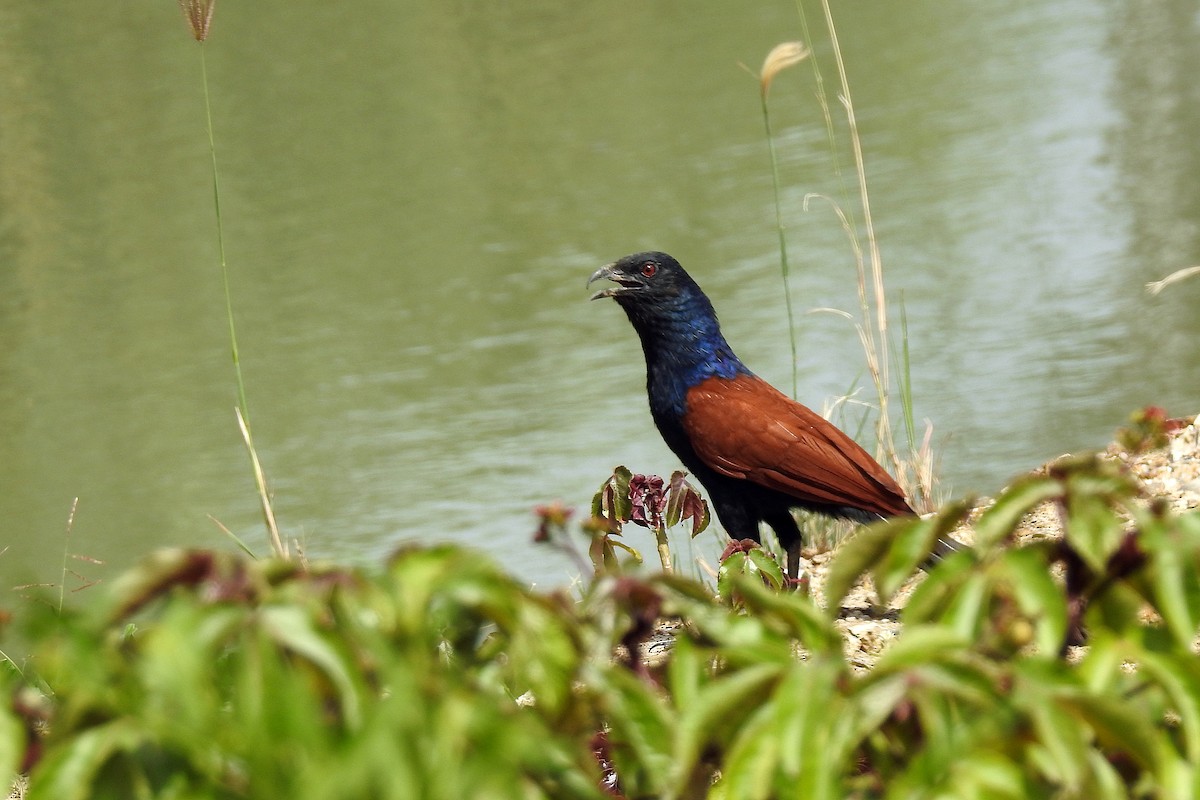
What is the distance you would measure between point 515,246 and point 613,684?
319 inches

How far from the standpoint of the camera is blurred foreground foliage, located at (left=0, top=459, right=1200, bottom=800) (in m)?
1.15

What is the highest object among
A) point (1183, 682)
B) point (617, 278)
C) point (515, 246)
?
point (1183, 682)

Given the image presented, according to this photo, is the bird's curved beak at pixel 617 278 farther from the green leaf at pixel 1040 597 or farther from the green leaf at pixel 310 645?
the green leaf at pixel 310 645

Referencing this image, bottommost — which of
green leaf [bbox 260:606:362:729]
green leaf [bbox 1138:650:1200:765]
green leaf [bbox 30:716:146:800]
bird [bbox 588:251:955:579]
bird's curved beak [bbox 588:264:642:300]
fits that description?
bird [bbox 588:251:955:579]

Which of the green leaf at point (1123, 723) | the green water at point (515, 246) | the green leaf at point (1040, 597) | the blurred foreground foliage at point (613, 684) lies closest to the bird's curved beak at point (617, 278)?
the green water at point (515, 246)

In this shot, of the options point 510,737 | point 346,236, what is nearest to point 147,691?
point 510,737

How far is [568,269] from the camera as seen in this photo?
340 inches

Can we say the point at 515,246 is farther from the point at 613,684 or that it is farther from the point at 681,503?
the point at 613,684

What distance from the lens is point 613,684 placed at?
4.51 ft

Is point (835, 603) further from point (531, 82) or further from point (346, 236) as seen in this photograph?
point (531, 82)

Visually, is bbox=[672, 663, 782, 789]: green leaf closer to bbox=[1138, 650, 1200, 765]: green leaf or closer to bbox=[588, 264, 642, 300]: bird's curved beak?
bbox=[1138, 650, 1200, 765]: green leaf

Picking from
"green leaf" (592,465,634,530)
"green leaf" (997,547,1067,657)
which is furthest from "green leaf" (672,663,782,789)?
"green leaf" (592,465,634,530)

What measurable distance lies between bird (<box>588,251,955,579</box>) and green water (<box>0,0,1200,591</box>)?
53.9 inches

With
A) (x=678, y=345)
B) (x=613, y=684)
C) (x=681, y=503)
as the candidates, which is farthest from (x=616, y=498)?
(x=613, y=684)
